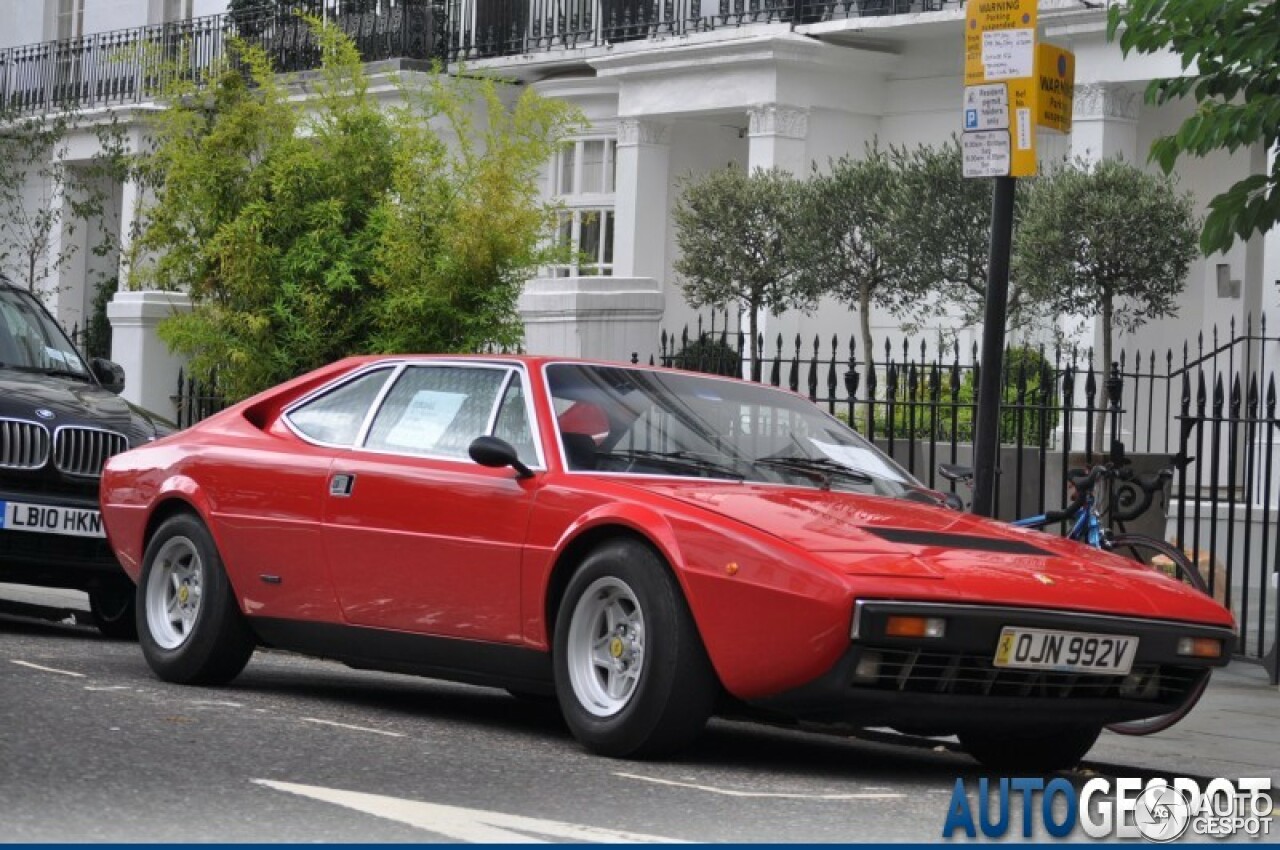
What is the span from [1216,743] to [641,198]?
64.1ft

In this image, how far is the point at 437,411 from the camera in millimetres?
8672

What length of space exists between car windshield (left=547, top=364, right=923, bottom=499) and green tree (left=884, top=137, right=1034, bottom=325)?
12.7 meters

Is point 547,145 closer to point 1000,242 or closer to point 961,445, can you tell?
point 961,445

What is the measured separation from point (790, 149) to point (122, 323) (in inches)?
326

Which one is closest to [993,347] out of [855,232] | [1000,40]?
[1000,40]

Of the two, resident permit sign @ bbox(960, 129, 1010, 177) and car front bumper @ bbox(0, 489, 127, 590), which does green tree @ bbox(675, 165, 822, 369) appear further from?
resident permit sign @ bbox(960, 129, 1010, 177)

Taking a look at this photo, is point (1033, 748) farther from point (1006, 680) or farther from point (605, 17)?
point (605, 17)

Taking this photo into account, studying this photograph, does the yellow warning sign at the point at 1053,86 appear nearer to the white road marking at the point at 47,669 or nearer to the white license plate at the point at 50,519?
the white road marking at the point at 47,669

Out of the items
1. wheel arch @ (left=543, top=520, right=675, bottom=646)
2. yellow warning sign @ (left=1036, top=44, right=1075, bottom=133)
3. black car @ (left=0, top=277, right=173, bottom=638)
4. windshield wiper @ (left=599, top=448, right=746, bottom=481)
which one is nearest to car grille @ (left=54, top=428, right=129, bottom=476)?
black car @ (left=0, top=277, right=173, bottom=638)

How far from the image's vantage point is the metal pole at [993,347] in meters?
9.52

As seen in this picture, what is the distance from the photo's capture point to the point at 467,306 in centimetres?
1523

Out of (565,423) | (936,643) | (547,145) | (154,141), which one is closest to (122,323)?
(154,141)

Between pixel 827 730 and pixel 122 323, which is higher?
pixel 122 323

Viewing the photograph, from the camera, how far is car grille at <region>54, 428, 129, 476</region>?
11.5 m
